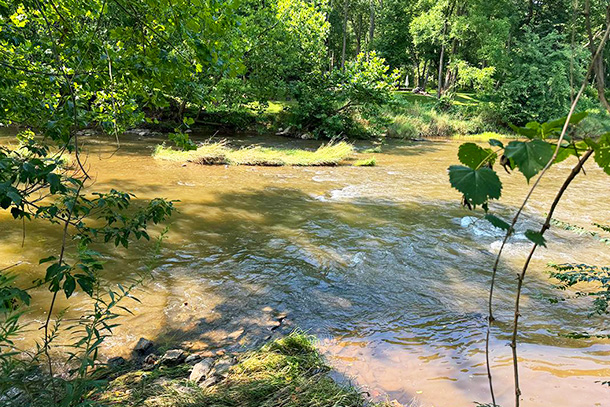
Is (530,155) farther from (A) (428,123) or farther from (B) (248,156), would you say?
(A) (428,123)

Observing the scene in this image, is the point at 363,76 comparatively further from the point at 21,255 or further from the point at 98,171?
the point at 21,255

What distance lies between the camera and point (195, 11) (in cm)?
270

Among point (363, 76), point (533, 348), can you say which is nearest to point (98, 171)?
point (533, 348)

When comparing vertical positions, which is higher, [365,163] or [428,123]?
[428,123]

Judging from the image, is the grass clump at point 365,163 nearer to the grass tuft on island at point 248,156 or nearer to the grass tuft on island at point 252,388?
the grass tuft on island at point 248,156

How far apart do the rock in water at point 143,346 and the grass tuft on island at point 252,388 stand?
1.52 feet

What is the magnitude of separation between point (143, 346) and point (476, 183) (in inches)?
130

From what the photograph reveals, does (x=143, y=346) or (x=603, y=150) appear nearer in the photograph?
(x=603, y=150)

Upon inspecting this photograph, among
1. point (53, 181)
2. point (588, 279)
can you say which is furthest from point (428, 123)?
point (53, 181)

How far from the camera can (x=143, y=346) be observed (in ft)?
11.1

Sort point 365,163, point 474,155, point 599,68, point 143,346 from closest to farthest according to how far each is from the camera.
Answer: point 599,68 → point 474,155 → point 143,346 → point 365,163

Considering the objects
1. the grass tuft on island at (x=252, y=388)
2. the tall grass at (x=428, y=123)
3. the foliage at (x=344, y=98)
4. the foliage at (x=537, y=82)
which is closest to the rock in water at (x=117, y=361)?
the grass tuft on island at (x=252, y=388)

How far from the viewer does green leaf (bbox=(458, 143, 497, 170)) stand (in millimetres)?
957

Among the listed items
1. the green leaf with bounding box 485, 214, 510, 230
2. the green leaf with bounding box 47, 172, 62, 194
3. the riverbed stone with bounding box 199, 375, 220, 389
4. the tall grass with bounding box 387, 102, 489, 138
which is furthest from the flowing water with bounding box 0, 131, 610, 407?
the tall grass with bounding box 387, 102, 489, 138
